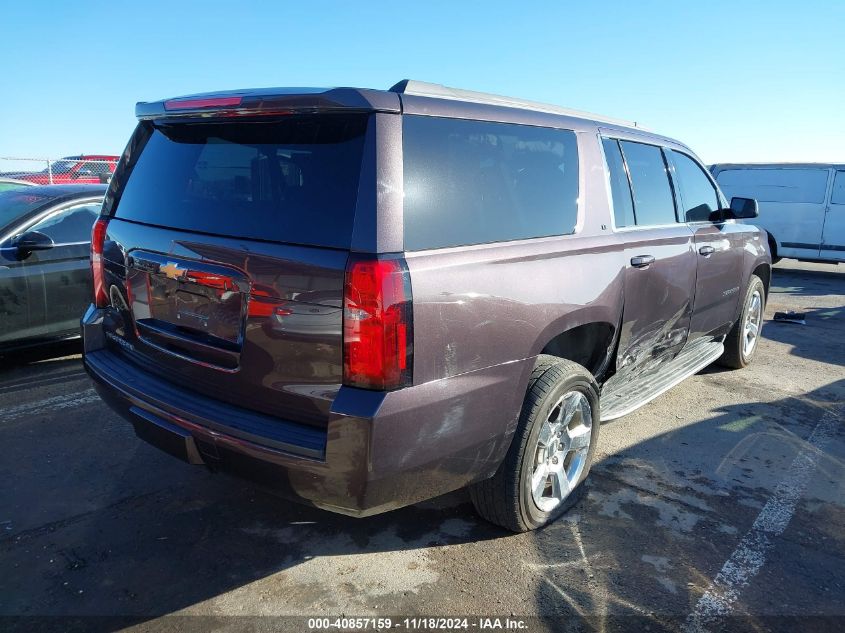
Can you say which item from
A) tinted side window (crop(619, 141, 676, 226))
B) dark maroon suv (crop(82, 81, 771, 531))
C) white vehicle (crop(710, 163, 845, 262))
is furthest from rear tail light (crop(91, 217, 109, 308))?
white vehicle (crop(710, 163, 845, 262))

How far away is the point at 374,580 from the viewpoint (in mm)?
2609

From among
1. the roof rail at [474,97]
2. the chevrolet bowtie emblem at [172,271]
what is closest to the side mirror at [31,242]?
the chevrolet bowtie emblem at [172,271]

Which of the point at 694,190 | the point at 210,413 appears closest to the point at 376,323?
the point at 210,413

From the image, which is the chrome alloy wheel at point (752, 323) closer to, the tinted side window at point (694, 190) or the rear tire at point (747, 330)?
the rear tire at point (747, 330)

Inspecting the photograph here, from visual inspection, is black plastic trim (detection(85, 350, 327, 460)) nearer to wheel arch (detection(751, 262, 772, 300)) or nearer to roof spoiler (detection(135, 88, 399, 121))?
roof spoiler (detection(135, 88, 399, 121))

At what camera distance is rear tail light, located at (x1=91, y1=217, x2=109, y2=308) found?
10.1ft

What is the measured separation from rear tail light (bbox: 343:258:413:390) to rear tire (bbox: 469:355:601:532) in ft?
2.87

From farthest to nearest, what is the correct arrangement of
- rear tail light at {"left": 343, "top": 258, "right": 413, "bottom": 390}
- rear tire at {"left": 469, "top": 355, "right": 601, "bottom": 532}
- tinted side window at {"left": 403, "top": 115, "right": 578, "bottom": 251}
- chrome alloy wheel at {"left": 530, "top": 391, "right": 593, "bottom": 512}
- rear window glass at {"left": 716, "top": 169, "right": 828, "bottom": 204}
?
rear window glass at {"left": 716, "top": 169, "right": 828, "bottom": 204}
chrome alloy wheel at {"left": 530, "top": 391, "right": 593, "bottom": 512}
rear tire at {"left": 469, "top": 355, "right": 601, "bottom": 532}
tinted side window at {"left": 403, "top": 115, "right": 578, "bottom": 251}
rear tail light at {"left": 343, "top": 258, "right": 413, "bottom": 390}

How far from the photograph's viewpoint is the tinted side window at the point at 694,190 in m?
4.44

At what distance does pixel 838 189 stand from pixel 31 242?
14314 mm

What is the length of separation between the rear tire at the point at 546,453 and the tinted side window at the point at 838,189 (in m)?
12.6

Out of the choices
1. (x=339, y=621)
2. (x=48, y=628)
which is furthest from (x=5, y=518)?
(x=339, y=621)

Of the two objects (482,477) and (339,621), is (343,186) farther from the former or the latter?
(339,621)

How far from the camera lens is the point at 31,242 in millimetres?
4879
